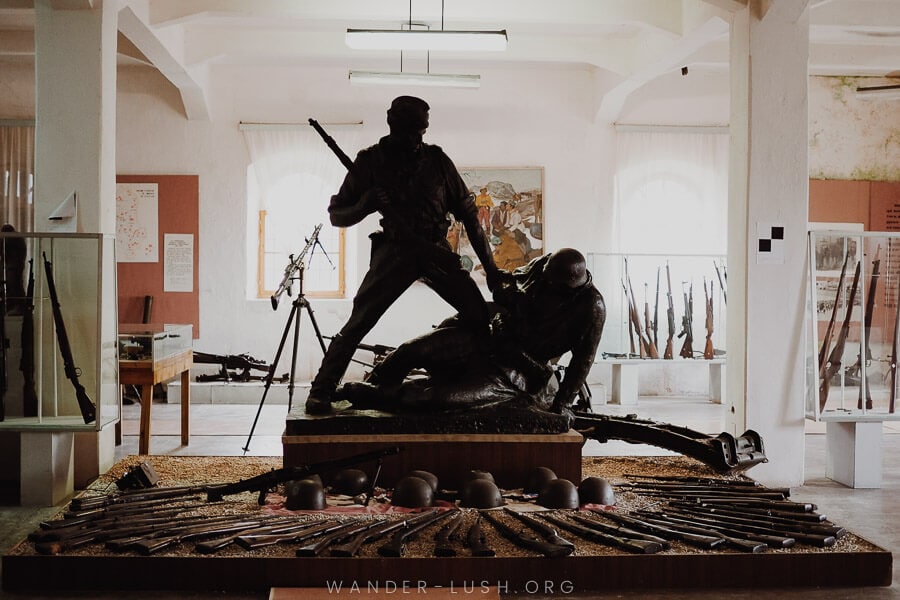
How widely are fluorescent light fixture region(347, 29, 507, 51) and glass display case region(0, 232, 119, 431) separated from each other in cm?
306

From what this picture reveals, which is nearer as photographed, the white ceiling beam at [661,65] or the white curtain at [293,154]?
the white ceiling beam at [661,65]

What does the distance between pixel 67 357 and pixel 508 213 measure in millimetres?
6245

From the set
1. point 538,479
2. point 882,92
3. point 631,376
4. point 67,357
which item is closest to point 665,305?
point 631,376

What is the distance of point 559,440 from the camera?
4.46 meters

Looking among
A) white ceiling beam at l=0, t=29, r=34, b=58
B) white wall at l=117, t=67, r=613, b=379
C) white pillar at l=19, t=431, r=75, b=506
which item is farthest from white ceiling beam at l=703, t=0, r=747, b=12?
white ceiling beam at l=0, t=29, r=34, b=58

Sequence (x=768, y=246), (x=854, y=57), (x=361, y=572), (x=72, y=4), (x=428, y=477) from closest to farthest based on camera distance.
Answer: (x=361, y=572) → (x=428, y=477) → (x=72, y=4) → (x=768, y=246) → (x=854, y=57)

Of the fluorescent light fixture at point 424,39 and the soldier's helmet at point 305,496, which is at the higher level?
the fluorescent light fixture at point 424,39

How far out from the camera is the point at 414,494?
4008mm

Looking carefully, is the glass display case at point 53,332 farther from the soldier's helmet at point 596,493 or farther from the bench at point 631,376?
the bench at point 631,376

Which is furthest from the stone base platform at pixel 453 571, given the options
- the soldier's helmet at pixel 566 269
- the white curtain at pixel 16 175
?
the white curtain at pixel 16 175

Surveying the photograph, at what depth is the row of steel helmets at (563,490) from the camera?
4.04m

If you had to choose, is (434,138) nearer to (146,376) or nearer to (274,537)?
(146,376)

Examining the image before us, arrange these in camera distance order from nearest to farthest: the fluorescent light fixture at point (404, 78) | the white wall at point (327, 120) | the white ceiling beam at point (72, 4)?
1. the white ceiling beam at point (72, 4)
2. the fluorescent light fixture at point (404, 78)
3. the white wall at point (327, 120)

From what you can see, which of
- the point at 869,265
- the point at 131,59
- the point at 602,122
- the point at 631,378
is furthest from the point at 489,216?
the point at 869,265
